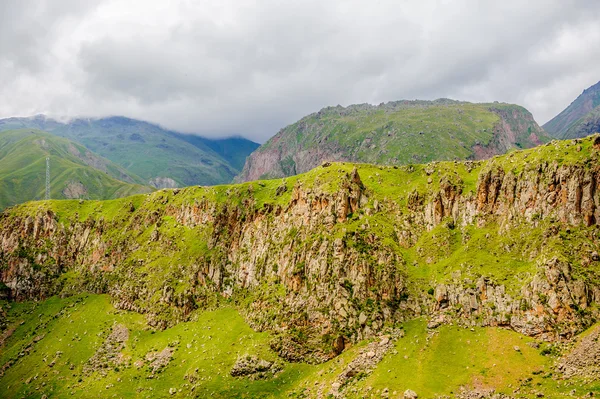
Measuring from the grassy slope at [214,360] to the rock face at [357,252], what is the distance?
5091 mm

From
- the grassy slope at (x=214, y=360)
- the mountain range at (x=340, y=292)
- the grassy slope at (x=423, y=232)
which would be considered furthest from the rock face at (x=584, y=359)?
the grassy slope at (x=423, y=232)

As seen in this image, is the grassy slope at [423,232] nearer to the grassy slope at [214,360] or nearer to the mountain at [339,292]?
the mountain at [339,292]

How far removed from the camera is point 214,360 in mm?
97438

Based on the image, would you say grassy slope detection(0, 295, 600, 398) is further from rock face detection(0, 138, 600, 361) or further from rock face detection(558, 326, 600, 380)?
rock face detection(0, 138, 600, 361)

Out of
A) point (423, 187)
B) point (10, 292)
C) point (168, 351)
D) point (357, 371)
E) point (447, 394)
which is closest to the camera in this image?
point (447, 394)

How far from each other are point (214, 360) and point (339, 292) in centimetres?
3893

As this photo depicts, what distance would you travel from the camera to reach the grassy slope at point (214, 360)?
70062mm

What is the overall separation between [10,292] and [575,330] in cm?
20000

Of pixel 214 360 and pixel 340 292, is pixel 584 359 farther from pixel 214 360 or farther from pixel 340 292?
pixel 214 360

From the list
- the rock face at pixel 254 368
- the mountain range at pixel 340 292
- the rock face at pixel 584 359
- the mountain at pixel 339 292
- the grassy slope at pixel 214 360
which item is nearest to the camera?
the rock face at pixel 584 359

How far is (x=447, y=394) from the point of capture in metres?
67.6

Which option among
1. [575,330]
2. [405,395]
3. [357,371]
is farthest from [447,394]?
[575,330]

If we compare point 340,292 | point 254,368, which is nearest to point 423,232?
point 340,292

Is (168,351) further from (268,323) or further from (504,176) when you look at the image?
(504,176)
